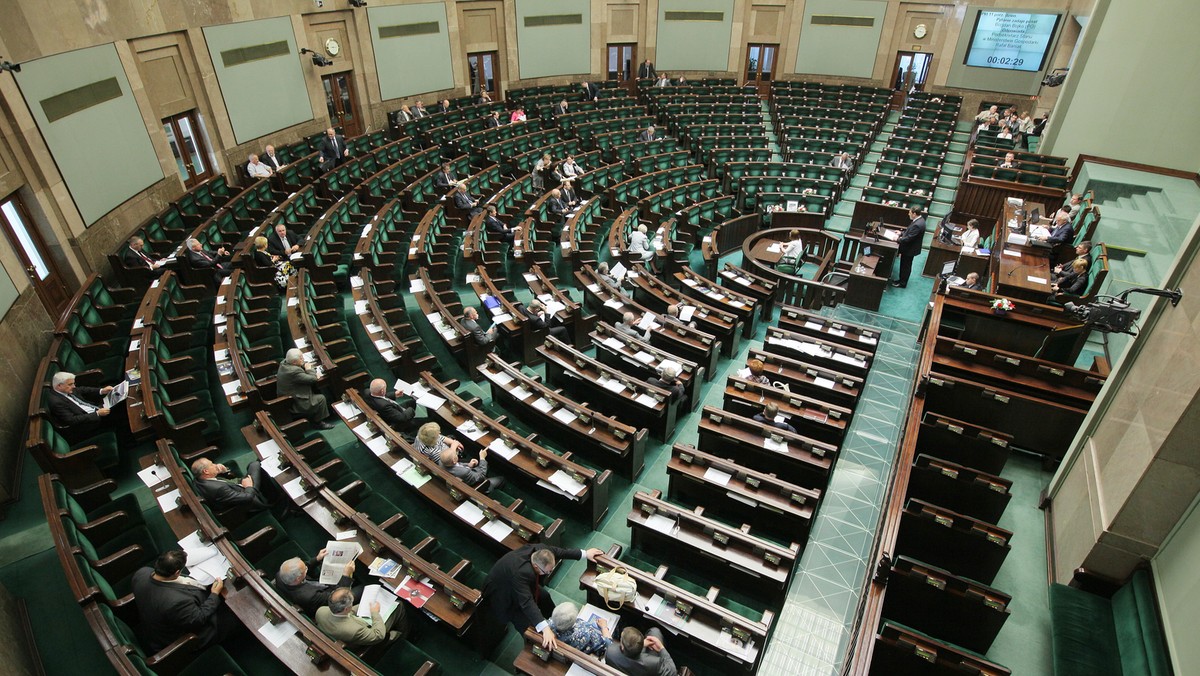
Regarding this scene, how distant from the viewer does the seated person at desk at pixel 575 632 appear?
3967 millimetres

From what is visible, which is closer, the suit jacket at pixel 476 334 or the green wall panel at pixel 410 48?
the suit jacket at pixel 476 334

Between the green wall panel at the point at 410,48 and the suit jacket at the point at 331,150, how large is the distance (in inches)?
177

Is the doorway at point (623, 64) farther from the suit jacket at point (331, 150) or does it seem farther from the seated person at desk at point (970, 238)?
the seated person at desk at point (970, 238)

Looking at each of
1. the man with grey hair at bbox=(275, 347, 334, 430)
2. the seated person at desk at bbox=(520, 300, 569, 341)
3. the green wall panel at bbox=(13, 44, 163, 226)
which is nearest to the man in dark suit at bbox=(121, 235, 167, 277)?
the green wall panel at bbox=(13, 44, 163, 226)

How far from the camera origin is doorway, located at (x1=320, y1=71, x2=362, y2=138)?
15164 millimetres

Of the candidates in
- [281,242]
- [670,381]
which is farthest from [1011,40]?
[281,242]

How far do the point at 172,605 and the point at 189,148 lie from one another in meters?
10.8

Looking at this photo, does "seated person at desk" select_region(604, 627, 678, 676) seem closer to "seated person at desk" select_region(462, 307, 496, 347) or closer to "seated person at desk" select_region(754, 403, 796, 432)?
"seated person at desk" select_region(754, 403, 796, 432)

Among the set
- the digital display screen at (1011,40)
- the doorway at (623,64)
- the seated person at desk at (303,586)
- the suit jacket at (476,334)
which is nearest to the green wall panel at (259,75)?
the suit jacket at (476,334)

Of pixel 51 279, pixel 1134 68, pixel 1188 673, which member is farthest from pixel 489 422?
pixel 1134 68

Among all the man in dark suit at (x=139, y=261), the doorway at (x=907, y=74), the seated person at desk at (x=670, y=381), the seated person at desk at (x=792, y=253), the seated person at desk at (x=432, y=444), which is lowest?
the seated person at desk at (x=792, y=253)

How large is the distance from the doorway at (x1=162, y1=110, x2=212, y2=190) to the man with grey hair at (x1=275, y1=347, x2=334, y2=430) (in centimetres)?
769

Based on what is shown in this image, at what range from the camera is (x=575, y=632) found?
4008mm

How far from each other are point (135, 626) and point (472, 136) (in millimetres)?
12117
